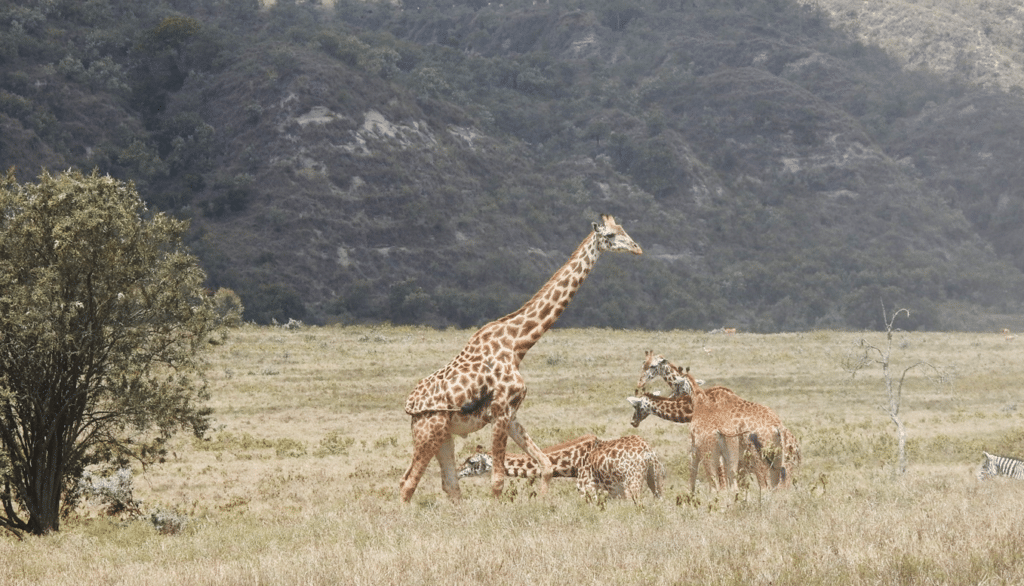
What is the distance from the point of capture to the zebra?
18.7 metres

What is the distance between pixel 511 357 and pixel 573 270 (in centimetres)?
156

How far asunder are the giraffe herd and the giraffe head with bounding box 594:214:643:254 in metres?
0.01

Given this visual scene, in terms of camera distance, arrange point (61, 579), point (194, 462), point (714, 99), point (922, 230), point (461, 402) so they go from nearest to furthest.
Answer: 1. point (61, 579)
2. point (461, 402)
3. point (194, 462)
4. point (922, 230)
5. point (714, 99)

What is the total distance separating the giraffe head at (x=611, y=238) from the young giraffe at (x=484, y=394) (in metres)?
0.01

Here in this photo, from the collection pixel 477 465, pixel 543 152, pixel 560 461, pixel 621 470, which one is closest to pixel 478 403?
pixel 621 470

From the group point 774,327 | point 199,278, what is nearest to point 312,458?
point 199,278

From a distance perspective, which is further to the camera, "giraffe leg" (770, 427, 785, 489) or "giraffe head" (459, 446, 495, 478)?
"giraffe head" (459, 446, 495, 478)

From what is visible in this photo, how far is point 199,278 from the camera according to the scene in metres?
14.9

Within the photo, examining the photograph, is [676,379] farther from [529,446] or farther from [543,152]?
[543,152]

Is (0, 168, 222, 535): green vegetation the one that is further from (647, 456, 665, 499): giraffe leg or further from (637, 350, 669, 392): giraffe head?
(647, 456, 665, 499): giraffe leg

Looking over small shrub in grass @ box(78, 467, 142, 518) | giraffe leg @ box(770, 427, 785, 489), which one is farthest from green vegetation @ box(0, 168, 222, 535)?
giraffe leg @ box(770, 427, 785, 489)

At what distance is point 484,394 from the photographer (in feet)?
39.4

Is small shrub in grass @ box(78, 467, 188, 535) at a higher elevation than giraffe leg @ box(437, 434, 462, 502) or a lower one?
lower

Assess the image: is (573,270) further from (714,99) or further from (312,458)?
(714,99)
